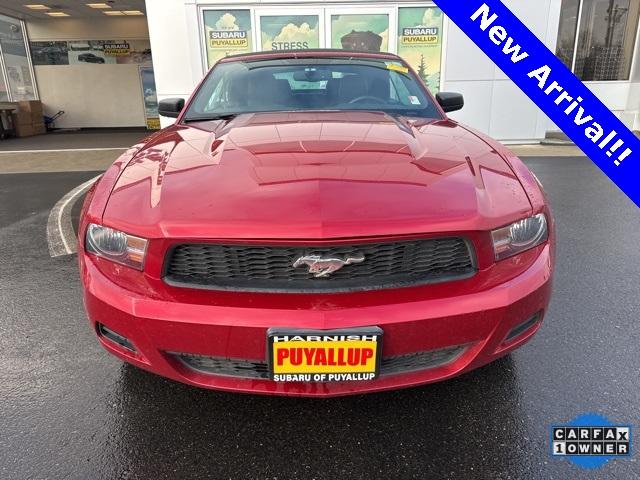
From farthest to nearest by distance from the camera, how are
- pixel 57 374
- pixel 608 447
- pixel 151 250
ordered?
1. pixel 57 374
2. pixel 608 447
3. pixel 151 250

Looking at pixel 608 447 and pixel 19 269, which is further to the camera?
pixel 19 269

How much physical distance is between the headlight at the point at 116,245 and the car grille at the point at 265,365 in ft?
1.22

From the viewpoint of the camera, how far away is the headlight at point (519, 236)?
1.72 m

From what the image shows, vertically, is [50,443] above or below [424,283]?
below

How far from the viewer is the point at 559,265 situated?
3518 mm

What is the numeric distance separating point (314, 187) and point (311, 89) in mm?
1606

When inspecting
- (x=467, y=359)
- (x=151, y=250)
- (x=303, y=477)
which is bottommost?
(x=303, y=477)

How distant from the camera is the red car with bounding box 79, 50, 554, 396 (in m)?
1.57

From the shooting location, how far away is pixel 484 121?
32.1 feet

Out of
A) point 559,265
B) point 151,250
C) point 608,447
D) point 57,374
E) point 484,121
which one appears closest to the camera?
point 151,250

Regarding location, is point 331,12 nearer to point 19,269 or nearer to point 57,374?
point 19,269

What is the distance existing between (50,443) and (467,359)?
164 cm

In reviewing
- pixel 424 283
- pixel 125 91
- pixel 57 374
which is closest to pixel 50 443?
pixel 57 374

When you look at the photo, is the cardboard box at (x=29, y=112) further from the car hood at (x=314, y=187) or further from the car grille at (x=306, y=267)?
the car grille at (x=306, y=267)
